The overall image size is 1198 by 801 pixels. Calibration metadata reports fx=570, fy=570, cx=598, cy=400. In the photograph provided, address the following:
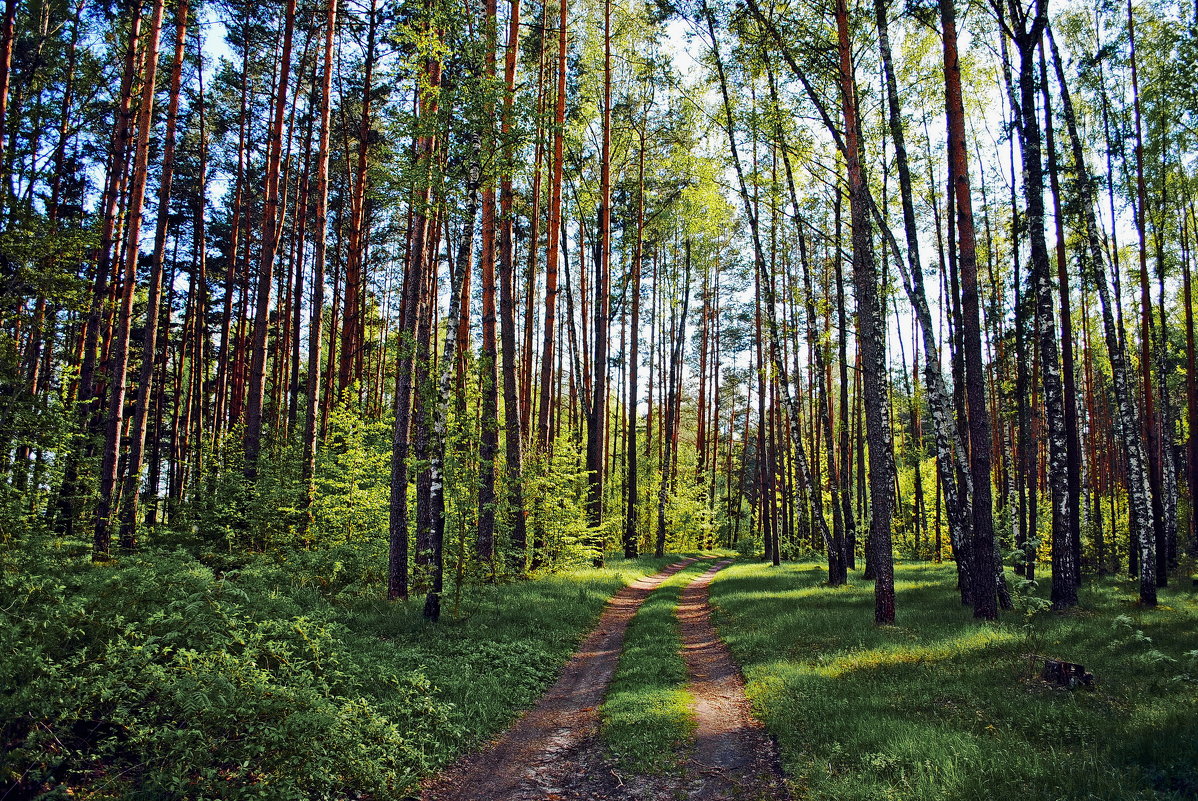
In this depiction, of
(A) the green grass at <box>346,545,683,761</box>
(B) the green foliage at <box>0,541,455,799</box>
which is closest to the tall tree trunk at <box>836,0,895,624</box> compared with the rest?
(A) the green grass at <box>346,545,683,761</box>

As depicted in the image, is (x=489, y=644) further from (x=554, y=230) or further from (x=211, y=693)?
(x=554, y=230)

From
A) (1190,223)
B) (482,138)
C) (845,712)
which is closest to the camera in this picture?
(845,712)

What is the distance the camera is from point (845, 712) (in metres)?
6.06

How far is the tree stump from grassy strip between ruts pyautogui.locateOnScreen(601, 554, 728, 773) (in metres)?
4.26

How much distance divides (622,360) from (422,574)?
21830mm

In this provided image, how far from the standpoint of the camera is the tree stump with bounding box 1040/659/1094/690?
6.52 meters

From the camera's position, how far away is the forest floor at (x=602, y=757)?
16.5 ft

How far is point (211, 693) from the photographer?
4.69 metres

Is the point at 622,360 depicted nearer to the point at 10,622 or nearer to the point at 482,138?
the point at 482,138

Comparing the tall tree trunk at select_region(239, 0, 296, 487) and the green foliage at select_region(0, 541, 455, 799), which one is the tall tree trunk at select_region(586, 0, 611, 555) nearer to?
the tall tree trunk at select_region(239, 0, 296, 487)

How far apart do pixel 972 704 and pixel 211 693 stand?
291 inches

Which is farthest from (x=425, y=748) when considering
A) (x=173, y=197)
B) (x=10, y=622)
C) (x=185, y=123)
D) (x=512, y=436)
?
(x=173, y=197)

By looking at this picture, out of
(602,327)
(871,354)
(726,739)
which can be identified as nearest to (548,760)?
(726,739)

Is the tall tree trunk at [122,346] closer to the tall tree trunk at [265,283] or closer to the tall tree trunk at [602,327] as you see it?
the tall tree trunk at [265,283]
